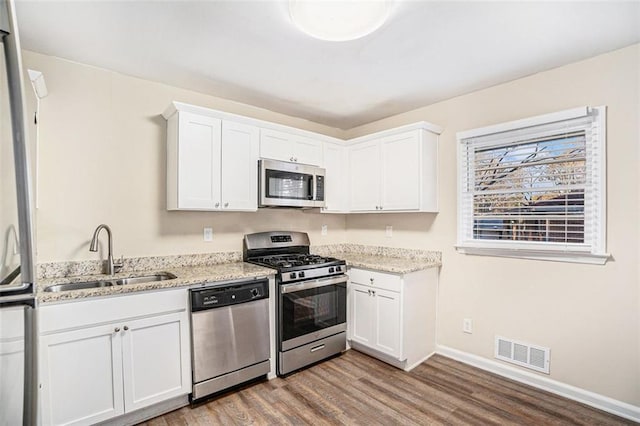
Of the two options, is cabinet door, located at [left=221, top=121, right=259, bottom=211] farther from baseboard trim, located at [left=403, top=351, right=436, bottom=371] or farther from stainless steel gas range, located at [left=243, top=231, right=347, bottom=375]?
baseboard trim, located at [left=403, top=351, right=436, bottom=371]

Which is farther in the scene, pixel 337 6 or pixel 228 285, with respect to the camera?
pixel 228 285

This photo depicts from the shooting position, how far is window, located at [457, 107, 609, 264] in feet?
7.66

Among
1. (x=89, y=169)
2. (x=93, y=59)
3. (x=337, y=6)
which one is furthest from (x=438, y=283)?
(x=93, y=59)

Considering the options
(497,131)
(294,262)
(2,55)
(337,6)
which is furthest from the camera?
(294,262)

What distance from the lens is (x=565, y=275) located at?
2.46 m

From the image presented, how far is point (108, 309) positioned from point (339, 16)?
7.06 feet

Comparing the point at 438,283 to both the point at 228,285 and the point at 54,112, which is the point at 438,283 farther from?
the point at 54,112

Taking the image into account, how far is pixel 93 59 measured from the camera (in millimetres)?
2377

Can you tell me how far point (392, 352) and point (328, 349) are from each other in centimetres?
60

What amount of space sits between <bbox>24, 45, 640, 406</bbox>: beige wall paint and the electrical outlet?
46 mm

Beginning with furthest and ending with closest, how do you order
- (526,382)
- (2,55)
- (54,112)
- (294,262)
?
(294,262) < (526,382) < (54,112) < (2,55)

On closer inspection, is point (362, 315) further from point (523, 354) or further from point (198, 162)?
point (198, 162)

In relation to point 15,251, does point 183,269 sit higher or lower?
lower

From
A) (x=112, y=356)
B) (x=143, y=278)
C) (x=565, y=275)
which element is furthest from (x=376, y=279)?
(x=112, y=356)
